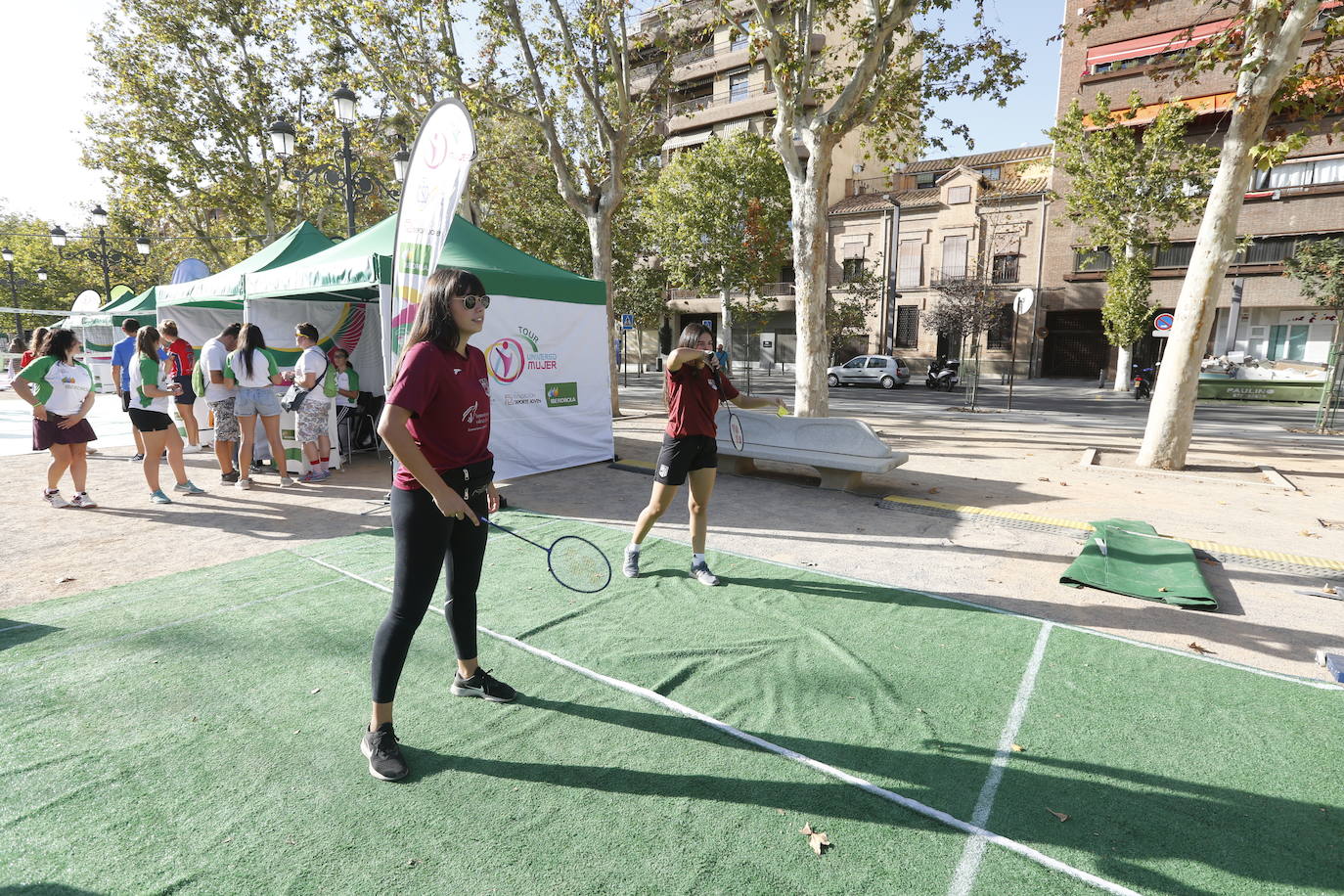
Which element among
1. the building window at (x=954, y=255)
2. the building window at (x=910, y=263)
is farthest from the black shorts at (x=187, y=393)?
the building window at (x=910, y=263)

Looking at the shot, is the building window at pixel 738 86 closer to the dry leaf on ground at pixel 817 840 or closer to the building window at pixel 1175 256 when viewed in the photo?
the building window at pixel 1175 256

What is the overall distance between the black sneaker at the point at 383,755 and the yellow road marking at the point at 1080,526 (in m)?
5.94

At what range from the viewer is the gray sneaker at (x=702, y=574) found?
5027 mm

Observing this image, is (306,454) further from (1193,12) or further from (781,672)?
(1193,12)

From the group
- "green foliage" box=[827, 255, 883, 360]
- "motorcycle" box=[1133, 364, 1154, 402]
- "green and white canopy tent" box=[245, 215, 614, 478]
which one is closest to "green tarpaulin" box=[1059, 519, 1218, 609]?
"green and white canopy tent" box=[245, 215, 614, 478]

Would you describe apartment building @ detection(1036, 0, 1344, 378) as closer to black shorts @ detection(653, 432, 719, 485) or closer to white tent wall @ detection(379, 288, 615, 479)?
white tent wall @ detection(379, 288, 615, 479)

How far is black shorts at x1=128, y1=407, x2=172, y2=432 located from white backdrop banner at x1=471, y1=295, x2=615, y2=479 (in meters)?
3.32

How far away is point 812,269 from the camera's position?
35.0ft

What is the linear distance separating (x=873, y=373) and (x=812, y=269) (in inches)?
765

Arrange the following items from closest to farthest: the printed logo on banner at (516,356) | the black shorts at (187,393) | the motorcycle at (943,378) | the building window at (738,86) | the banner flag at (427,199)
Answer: the banner flag at (427,199)
the printed logo on banner at (516,356)
the black shorts at (187,393)
the motorcycle at (943,378)
the building window at (738,86)

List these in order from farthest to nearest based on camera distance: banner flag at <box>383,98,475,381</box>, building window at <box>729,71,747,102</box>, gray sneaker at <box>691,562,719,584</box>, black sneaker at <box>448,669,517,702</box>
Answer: building window at <box>729,71,747,102</box>
banner flag at <box>383,98,475,381</box>
gray sneaker at <box>691,562,719,584</box>
black sneaker at <box>448,669,517,702</box>

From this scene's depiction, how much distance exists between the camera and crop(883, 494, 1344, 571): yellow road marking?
5.55m

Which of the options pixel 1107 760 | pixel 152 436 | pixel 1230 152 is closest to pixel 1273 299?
pixel 1230 152

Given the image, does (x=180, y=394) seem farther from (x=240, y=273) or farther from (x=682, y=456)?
(x=682, y=456)
